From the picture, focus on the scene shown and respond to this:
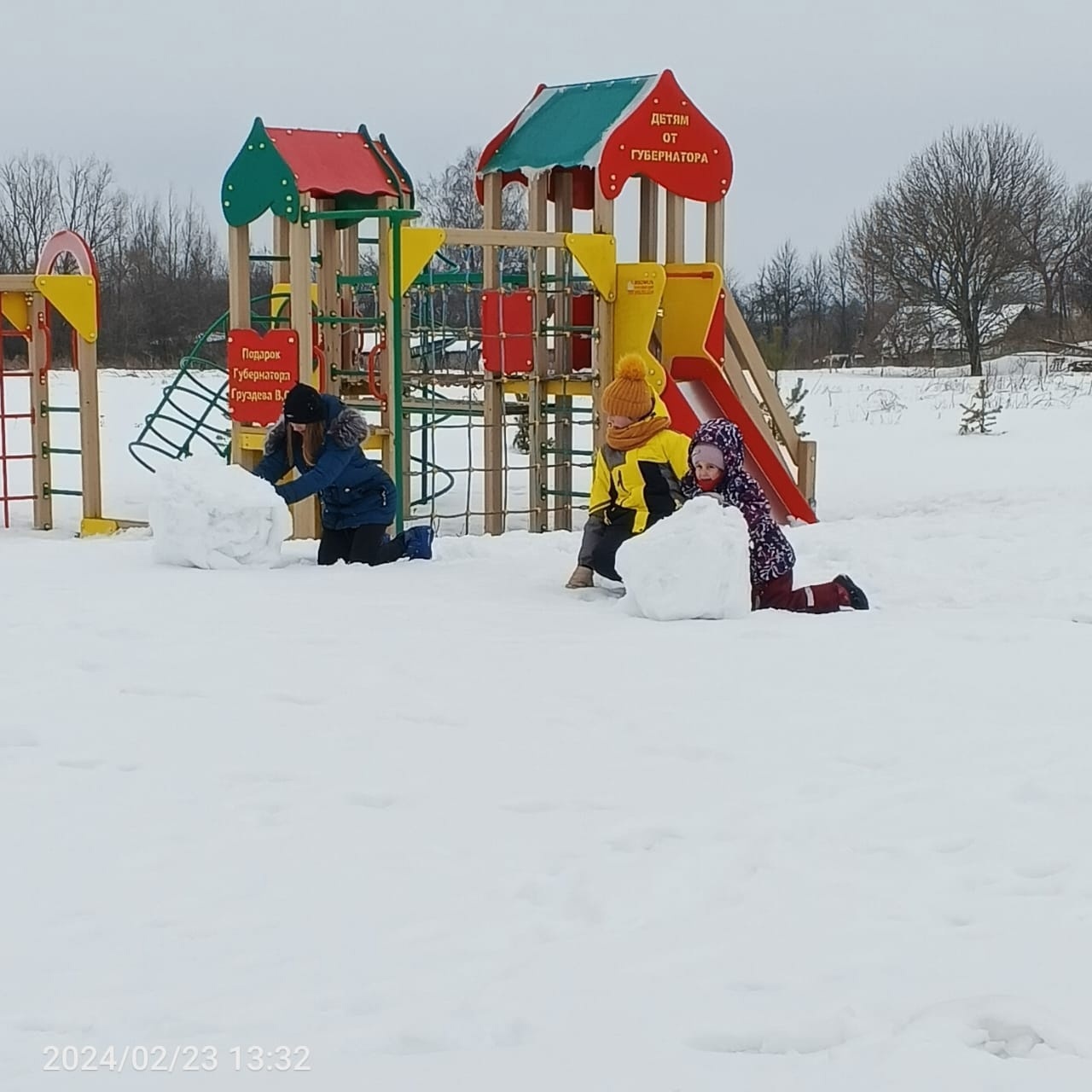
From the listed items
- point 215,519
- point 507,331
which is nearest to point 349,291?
point 507,331

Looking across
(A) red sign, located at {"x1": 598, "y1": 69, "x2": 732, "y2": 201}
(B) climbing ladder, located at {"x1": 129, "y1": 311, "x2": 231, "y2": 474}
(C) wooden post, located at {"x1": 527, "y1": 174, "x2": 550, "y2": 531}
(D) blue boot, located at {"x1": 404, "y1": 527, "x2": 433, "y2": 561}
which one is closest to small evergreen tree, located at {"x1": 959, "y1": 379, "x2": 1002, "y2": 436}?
(A) red sign, located at {"x1": 598, "y1": 69, "x2": 732, "y2": 201}

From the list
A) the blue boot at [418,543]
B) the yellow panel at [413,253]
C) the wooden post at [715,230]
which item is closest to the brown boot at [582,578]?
the blue boot at [418,543]

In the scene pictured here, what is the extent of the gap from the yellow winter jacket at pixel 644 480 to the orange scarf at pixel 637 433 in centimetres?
3

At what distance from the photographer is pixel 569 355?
42.1ft

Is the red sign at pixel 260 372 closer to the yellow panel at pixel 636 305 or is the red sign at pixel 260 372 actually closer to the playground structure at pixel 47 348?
the playground structure at pixel 47 348

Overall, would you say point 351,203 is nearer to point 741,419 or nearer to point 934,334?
point 741,419

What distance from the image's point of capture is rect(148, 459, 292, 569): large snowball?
8195 millimetres

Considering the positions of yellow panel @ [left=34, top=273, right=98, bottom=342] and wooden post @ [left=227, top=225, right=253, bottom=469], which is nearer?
wooden post @ [left=227, top=225, right=253, bottom=469]

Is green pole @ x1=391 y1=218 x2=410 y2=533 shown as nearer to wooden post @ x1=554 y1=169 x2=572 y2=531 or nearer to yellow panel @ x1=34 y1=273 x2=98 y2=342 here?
wooden post @ x1=554 y1=169 x2=572 y2=531

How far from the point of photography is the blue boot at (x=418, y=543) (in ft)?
29.3

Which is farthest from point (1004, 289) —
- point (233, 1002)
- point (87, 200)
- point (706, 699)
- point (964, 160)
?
point (233, 1002)

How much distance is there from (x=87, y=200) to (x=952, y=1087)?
174 ft

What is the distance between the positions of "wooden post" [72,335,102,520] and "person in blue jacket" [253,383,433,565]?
4214 millimetres

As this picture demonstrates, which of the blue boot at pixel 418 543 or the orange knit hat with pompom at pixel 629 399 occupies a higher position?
the orange knit hat with pompom at pixel 629 399
